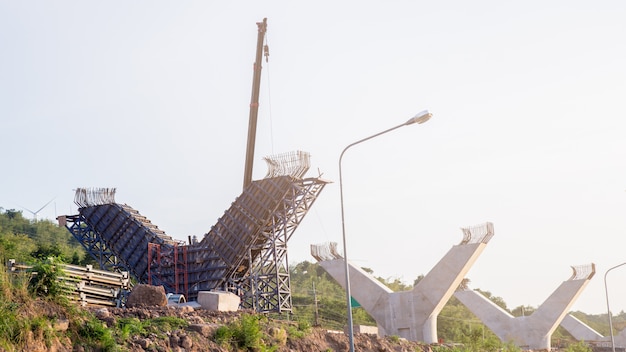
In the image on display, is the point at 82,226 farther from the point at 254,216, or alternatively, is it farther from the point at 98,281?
the point at 98,281

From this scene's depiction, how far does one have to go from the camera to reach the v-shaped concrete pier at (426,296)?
1455 inches

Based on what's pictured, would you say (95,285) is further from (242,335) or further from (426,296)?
(426,296)

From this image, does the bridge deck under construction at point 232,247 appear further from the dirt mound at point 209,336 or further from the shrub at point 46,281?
the shrub at point 46,281

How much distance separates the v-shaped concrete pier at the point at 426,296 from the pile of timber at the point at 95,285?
19.7 metres

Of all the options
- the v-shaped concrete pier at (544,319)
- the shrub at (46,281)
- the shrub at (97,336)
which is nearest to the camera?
the shrub at (97,336)

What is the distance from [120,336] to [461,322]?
64408mm

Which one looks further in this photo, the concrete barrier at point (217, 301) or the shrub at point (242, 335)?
the concrete barrier at point (217, 301)

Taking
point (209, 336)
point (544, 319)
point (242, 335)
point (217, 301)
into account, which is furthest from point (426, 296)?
point (209, 336)

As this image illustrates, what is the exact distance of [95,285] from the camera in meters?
19.0

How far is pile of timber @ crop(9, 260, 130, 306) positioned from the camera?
682 inches

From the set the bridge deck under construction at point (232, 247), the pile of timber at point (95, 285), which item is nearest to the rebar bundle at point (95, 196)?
the bridge deck under construction at point (232, 247)

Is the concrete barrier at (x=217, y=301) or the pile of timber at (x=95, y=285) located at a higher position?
the pile of timber at (x=95, y=285)

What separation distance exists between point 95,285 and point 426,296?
21586 mm

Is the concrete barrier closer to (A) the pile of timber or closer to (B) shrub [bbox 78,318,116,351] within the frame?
(A) the pile of timber
